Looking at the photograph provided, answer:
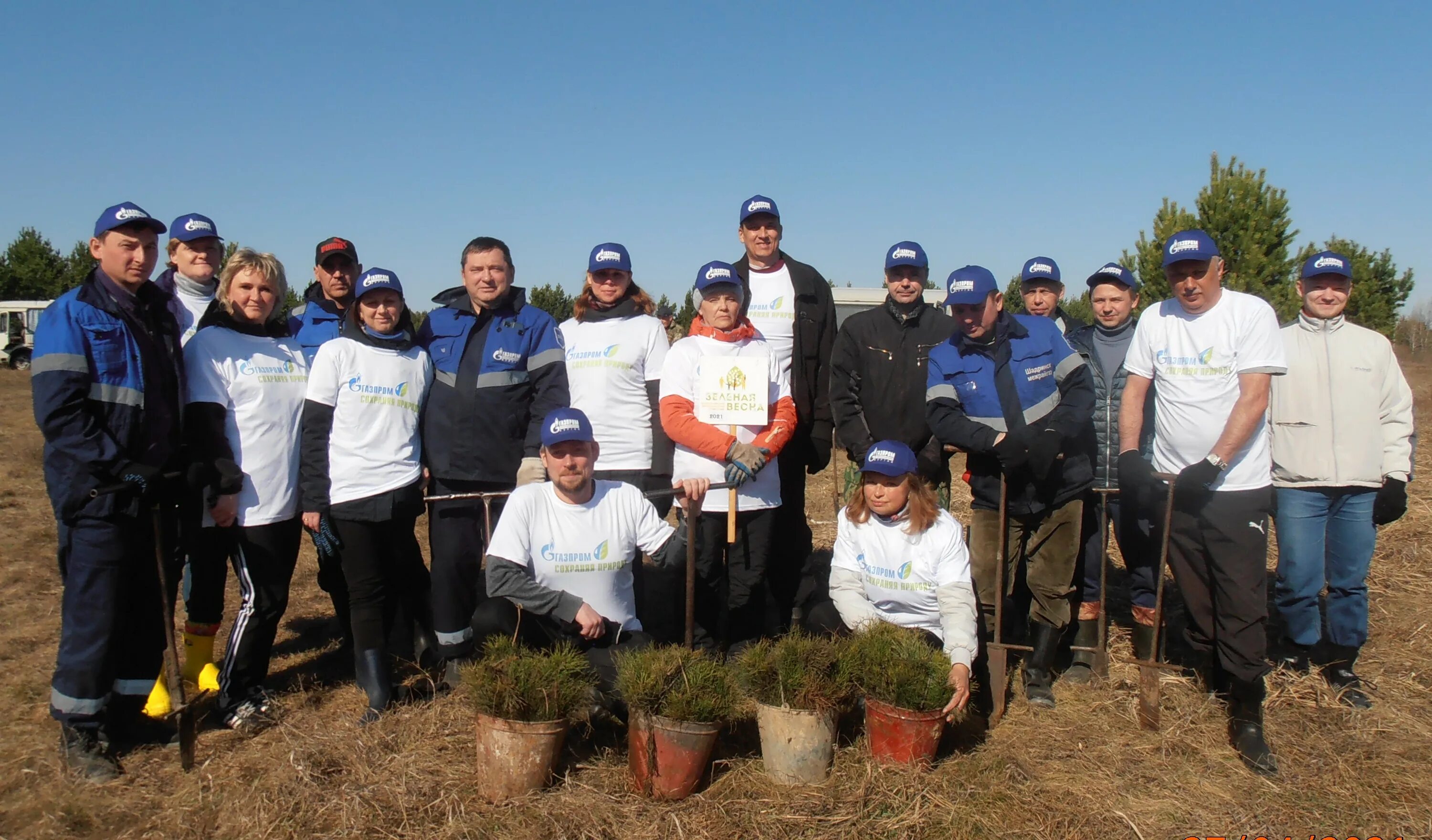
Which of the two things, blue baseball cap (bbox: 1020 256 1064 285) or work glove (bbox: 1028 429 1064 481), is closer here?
work glove (bbox: 1028 429 1064 481)

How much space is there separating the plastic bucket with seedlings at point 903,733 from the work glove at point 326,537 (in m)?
2.63

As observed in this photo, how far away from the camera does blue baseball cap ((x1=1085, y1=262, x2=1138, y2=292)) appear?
227 inches

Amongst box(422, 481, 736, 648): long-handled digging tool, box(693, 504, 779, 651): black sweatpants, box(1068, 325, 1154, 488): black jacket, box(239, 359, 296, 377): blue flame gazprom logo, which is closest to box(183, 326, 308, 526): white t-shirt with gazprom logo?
box(239, 359, 296, 377): blue flame gazprom logo

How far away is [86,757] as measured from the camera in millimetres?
3945

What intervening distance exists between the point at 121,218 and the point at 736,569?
3269 millimetres

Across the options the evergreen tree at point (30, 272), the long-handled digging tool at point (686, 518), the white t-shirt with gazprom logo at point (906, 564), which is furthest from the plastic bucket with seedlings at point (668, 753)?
the evergreen tree at point (30, 272)

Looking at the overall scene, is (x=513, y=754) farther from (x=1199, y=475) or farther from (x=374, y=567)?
(x=1199, y=475)

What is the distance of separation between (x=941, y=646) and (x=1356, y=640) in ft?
8.00

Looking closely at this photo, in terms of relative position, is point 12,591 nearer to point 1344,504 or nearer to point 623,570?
point 623,570

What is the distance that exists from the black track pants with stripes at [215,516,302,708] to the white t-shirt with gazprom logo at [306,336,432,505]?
35 centimetres

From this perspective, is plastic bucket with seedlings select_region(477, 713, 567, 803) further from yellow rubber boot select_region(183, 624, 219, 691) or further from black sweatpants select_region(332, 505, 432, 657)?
yellow rubber boot select_region(183, 624, 219, 691)

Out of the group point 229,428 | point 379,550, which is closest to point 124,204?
point 229,428

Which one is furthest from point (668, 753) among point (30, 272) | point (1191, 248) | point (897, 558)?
point (30, 272)

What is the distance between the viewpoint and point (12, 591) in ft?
22.2
